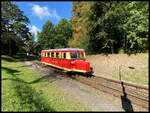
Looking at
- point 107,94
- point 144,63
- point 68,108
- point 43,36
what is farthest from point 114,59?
point 43,36

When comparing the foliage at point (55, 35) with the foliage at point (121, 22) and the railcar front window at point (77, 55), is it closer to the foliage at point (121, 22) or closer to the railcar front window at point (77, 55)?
the foliage at point (121, 22)

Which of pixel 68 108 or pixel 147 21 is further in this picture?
pixel 147 21

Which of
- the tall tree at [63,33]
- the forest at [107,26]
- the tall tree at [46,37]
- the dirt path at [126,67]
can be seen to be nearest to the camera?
the dirt path at [126,67]

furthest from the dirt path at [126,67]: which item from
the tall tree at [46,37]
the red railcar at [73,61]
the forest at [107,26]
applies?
the tall tree at [46,37]

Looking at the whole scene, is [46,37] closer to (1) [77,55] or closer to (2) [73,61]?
(1) [77,55]

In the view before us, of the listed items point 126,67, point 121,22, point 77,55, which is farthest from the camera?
point 121,22

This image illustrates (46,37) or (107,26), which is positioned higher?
(46,37)

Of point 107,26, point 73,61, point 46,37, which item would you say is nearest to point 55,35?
point 46,37

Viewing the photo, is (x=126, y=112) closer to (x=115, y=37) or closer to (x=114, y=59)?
(x=114, y=59)

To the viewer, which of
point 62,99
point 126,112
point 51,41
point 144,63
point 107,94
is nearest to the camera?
point 126,112

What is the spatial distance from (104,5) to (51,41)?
75.8 feet

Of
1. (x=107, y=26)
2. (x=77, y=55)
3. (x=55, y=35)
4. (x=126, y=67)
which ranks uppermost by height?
(x=55, y=35)

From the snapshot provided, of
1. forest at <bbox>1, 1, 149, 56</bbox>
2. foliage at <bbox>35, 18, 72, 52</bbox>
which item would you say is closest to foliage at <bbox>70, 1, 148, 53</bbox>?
forest at <bbox>1, 1, 149, 56</bbox>

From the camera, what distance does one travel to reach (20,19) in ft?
52.1
